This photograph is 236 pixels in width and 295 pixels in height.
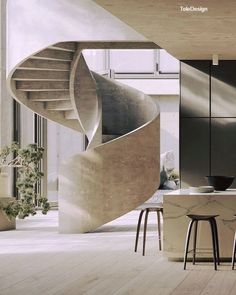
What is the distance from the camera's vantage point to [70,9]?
11125mm

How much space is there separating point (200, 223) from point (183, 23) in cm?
210

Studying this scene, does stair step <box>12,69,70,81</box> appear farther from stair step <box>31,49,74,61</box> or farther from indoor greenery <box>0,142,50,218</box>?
indoor greenery <box>0,142,50,218</box>

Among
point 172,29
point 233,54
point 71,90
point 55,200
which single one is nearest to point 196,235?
point 172,29

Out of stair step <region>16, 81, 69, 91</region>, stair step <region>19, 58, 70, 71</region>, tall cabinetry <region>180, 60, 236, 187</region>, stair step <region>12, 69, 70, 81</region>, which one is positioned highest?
stair step <region>19, 58, 70, 71</region>

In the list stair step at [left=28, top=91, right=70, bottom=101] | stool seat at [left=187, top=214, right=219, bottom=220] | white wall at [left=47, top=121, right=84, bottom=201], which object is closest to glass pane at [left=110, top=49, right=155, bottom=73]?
white wall at [left=47, top=121, right=84, bottom=201]

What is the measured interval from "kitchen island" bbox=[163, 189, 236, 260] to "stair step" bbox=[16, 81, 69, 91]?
250 inches

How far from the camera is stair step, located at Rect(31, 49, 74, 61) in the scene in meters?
12.5

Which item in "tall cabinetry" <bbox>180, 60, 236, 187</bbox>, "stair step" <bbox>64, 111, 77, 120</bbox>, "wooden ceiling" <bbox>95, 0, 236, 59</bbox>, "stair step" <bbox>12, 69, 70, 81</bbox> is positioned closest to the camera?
"wooden ceiling" <bbox>95, 0, 236, 59</bbox>

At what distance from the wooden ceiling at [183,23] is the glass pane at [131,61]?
10.8m

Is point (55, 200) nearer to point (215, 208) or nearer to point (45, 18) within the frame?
point (45, 18)

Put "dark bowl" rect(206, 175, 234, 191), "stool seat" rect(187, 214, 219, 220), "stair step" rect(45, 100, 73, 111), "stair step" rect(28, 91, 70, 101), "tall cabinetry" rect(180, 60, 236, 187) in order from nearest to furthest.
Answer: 1. "stool seat" rect(187, 214, 219, 220)
2. "dark bowl" rect(206, 175, 234, 191)
3. "tall cabinetry" rect(180, 60, 236, 187)
4. "stair step" rect(28, 91, 70, 101)
5. "stair step" rect(45, 100, 73, 111)

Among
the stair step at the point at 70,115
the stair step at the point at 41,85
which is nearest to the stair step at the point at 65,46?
the stair step at the point at 41,85

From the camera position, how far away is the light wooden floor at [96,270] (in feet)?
21.1

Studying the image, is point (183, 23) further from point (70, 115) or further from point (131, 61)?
point (131, 61)
